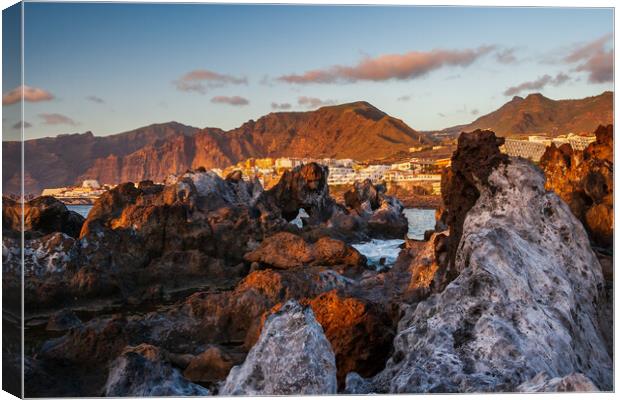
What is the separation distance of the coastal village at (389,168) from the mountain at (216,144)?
500mm

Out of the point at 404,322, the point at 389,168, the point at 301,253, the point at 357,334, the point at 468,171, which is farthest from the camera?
the point at 389,168

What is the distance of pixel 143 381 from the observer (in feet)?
16.5

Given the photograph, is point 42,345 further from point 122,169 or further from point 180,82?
point 122,169

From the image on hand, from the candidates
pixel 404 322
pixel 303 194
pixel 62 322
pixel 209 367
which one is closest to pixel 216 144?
pixel 303 194

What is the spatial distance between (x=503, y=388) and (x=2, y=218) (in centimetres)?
382

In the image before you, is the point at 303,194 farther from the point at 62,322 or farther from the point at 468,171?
the point at 468,171

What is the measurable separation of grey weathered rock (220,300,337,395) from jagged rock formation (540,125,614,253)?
8390 mm

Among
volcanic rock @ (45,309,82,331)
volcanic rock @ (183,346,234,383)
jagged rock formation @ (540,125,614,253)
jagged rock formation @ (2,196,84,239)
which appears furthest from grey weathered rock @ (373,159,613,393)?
jagged rock formation @ (2,196,84,239)

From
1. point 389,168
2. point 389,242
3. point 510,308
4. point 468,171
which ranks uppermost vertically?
point 468,171

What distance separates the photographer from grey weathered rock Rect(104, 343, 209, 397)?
500 centimetres

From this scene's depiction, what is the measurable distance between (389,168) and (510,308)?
57.6 feet

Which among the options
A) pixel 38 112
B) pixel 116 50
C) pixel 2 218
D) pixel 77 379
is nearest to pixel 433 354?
pixel 2 218

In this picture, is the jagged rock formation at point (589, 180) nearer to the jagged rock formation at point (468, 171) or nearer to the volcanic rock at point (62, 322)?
the jagged rock formation at point (468, 171)

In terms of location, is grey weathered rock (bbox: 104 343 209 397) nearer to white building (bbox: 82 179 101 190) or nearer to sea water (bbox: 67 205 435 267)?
sea water (bbox: 67 205 435 267)
